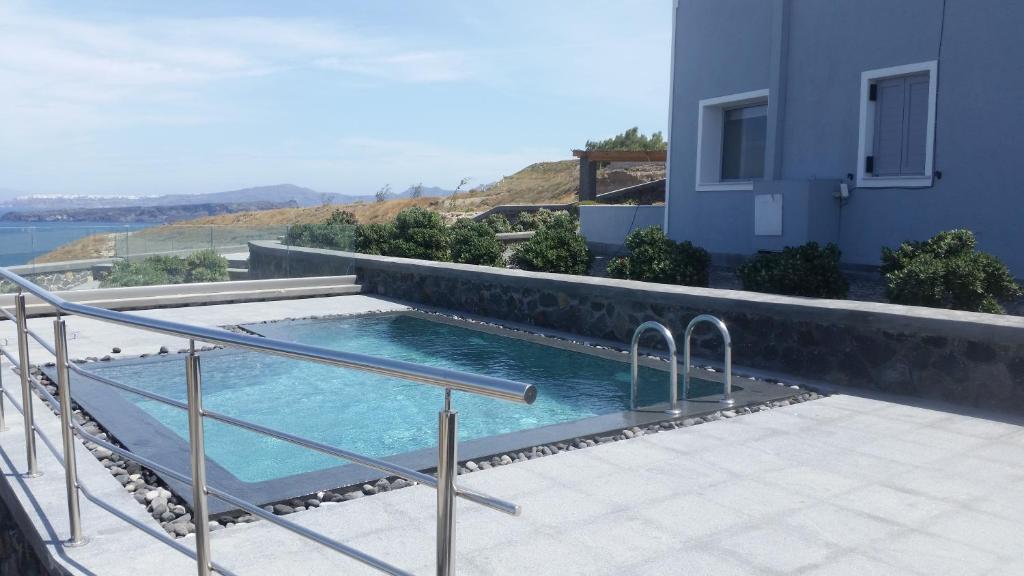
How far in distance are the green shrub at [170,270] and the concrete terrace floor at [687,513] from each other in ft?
23.5

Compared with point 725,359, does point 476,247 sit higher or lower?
higher

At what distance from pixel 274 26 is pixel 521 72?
11.7 m

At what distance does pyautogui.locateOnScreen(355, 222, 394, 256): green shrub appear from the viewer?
51.2 feet

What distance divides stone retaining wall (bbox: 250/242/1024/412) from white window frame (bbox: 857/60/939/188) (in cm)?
377

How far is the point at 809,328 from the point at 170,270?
10039 mm

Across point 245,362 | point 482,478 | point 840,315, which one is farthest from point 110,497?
point 840,315

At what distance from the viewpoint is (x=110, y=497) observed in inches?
163

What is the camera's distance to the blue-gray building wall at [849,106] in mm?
9398

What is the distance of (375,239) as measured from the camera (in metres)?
15.8

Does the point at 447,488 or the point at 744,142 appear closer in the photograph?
the point at 447,488

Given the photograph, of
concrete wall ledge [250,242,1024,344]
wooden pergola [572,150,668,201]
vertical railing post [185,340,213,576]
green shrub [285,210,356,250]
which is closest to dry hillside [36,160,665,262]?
wooden pergola [572,150,668,201]

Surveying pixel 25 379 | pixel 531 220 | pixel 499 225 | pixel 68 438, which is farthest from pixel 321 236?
pixel 531 220

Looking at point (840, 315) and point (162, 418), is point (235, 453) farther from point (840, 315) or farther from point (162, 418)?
point (840, 315)

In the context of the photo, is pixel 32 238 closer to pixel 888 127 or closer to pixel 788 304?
A: pixel 788 304
